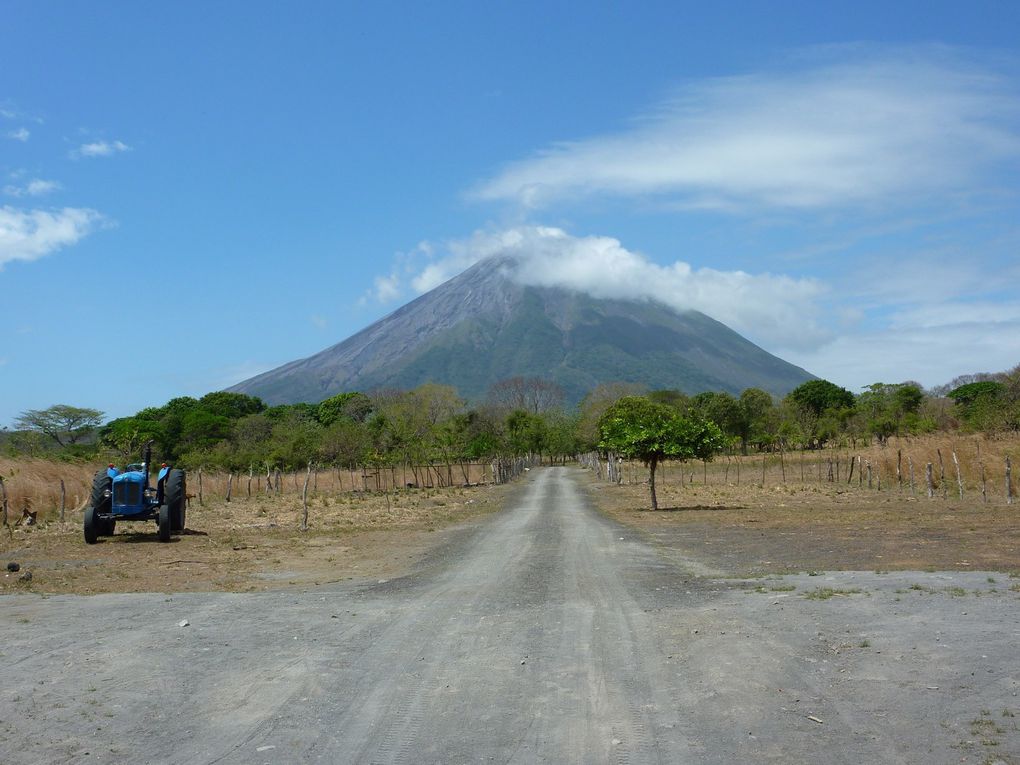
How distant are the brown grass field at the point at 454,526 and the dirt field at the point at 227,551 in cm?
4

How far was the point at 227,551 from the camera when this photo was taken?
1923 cm

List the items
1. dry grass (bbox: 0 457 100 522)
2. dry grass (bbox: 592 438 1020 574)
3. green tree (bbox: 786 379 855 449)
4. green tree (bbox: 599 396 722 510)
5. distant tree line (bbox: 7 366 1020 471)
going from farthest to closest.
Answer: green tree (bbox: 786 379 855 449)
distant tree line (bbox: 7 366 1020 471)
green tree (bbox: 599 396 722 510)
dry grass (bbox: 0 457 100 522)
dry grass (bbox: 592 438 1020 574)

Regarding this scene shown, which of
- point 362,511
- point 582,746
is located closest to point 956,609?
point 582,746

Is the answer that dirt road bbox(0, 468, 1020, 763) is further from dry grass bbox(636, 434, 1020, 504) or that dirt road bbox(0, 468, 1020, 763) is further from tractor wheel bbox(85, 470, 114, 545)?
dry grass bbox(636, 434, 1020, 504)

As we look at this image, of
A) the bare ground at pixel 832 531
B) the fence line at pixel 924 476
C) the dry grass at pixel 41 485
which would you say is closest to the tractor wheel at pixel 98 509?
the dry grass at pixel 41 485

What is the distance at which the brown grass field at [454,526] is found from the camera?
49.3ft

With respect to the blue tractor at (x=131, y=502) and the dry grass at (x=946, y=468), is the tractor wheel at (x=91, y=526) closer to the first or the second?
the blue tractor at (x=131, y=502)

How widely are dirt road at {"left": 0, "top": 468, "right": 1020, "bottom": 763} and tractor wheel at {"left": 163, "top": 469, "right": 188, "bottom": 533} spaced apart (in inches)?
355

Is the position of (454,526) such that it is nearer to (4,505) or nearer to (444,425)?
(4,505)

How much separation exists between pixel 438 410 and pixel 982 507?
77.3 metres

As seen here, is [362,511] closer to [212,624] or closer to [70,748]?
[212,624]

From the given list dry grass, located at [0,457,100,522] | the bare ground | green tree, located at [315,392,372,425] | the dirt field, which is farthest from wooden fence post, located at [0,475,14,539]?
green tree, located at [315,392,372,425]

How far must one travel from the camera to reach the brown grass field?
15.0 metres

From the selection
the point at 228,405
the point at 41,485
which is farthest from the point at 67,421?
the point at 41,485
